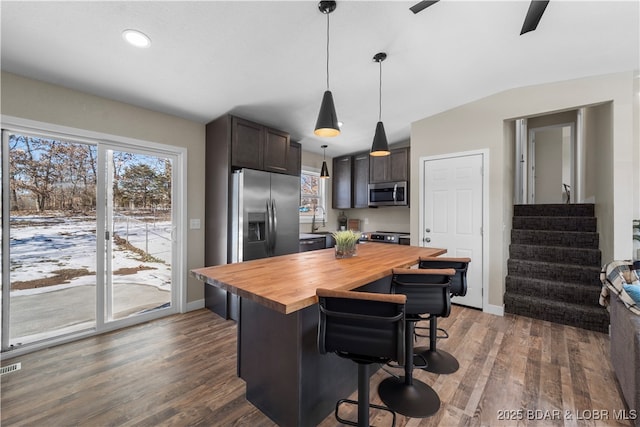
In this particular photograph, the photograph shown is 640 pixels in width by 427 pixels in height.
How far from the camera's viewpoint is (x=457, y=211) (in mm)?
3791

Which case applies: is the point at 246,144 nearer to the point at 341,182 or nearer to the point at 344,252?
the point at 344,252

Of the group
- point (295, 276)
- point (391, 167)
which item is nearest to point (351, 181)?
point (391, 167)

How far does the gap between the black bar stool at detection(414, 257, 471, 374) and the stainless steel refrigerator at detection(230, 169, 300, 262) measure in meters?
1.97

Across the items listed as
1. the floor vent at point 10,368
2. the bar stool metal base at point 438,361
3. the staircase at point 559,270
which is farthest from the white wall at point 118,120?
the staircase at point 559,270

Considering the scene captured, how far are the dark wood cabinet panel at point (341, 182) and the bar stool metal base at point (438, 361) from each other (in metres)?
3.42

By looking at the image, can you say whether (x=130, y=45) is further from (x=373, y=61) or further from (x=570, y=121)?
(x=570, y=121)

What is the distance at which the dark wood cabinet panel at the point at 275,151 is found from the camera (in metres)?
3.73

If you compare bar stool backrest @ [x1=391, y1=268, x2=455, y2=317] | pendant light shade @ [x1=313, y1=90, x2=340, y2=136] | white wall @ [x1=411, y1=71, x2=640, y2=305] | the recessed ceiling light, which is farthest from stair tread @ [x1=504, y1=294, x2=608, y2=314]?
the recessed ceiling light

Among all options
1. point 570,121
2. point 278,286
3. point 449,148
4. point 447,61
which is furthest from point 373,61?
point 570,121

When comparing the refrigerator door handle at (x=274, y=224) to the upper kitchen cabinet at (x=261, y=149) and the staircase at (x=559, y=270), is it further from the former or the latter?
the staircase at (x=559, y=270)

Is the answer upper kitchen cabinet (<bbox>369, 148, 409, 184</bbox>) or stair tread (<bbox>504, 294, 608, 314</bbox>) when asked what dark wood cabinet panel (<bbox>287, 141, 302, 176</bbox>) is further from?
stair tread (<bbox>504, 294, 608, 314</bbox>)

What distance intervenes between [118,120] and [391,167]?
398 centimetres

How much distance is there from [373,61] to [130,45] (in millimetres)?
1991

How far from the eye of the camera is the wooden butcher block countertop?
1.24 m
